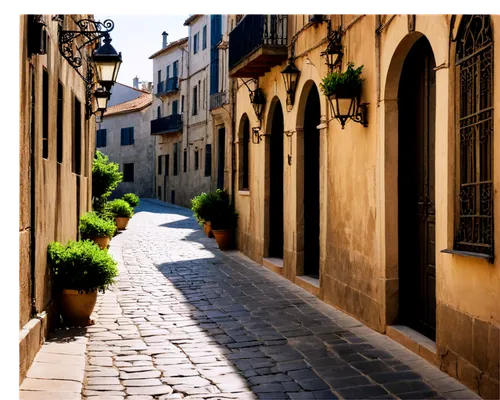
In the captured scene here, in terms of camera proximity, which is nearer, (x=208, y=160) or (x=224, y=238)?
(x=224, y=238)

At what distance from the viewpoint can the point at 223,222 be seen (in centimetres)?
1697

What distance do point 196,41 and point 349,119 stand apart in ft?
93.9

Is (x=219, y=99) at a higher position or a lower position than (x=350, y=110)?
higher

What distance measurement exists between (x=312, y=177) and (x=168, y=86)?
3159 cm

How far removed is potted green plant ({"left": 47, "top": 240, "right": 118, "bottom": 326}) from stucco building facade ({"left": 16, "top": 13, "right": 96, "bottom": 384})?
20 cm

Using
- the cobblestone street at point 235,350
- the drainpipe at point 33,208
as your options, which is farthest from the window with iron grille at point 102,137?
the drainpipe at point 33,208

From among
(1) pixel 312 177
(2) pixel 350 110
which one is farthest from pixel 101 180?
(2) pixel 350 110

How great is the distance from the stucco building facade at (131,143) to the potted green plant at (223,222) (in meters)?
31.7

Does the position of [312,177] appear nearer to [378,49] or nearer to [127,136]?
[378,49]

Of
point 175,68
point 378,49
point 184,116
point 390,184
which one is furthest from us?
point 175,68

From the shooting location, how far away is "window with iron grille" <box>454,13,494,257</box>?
5.41 meters

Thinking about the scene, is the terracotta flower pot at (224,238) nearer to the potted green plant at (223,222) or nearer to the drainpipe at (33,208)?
the potted green plant at (223,222)

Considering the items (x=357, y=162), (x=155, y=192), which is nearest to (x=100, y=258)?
(x=357, y=162)

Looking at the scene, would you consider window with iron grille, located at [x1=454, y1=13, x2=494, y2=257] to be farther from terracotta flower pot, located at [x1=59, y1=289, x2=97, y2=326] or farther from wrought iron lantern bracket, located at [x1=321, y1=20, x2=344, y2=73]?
terracotta flower pot, located at [x1=59, y1=289, x2=97, y2=326]
